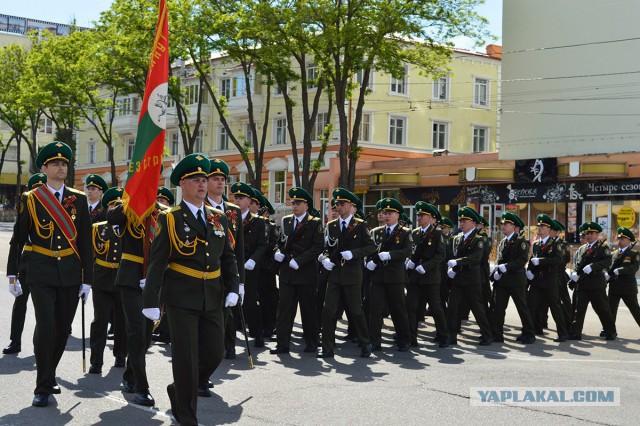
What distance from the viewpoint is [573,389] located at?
8578mm

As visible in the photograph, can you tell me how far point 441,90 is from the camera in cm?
4584

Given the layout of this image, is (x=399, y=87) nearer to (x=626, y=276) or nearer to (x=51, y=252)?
(x=626, y=276)

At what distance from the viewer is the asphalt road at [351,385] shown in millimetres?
7145

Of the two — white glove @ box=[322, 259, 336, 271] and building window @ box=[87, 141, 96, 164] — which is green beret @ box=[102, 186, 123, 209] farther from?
building window @ box=[87, 141, 96, 164]

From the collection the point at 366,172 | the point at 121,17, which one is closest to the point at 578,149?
the point at 366,172

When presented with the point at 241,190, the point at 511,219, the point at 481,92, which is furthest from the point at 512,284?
the point at 481,92

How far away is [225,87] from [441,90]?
1191cm

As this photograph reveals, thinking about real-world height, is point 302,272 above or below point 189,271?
below

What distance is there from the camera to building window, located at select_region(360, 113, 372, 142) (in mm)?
43531

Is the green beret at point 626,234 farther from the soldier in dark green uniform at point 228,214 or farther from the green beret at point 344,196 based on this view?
the soldier in dark green uniform at point 228,214

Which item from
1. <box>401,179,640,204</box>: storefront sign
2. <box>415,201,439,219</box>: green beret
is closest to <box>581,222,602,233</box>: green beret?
<box>415,201,439,219</box>: green beret

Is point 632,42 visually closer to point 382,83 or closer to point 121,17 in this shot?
point 382,83

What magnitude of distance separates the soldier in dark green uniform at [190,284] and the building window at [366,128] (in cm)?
3714

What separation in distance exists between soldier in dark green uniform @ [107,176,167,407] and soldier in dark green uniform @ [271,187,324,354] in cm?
295
